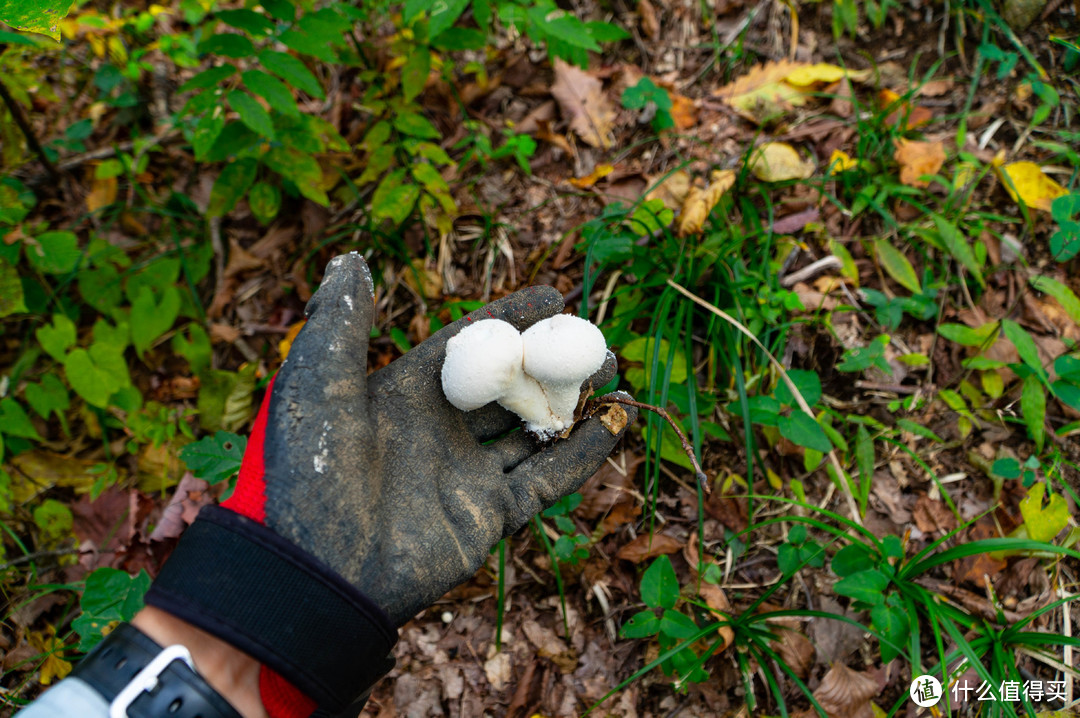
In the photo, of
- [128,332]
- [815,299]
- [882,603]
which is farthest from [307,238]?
[882,603]

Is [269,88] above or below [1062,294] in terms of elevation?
above

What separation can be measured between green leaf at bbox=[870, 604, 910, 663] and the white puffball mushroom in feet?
4.13

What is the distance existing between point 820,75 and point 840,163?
70 centimetres

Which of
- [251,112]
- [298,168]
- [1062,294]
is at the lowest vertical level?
[1062,294]

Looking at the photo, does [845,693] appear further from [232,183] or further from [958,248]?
[232,183]

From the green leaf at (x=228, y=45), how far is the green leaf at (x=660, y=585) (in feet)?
Result: 7.75

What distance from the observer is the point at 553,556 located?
2.33 m

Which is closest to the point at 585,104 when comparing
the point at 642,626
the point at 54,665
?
the point at 642,626

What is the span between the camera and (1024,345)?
2.45 metres

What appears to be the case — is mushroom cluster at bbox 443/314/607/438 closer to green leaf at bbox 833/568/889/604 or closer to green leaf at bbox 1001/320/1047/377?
green leaf at bbox 833/568/889/604

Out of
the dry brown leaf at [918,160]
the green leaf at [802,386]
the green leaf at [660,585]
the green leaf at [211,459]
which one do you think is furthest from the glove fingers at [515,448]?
the dry brown leaf at [918,160]

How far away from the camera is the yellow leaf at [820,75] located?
10.8ft

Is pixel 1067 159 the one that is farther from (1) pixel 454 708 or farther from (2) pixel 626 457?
(1) pixel 454 708

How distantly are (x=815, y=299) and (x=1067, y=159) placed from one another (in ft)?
5.18
